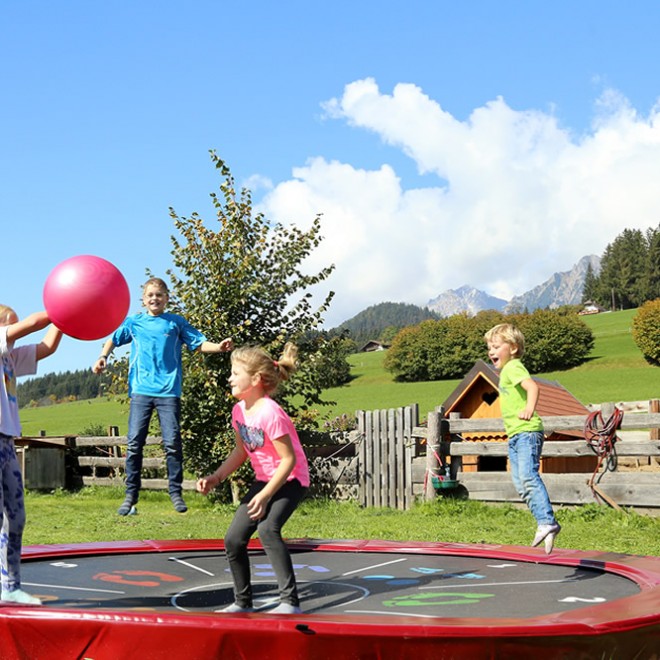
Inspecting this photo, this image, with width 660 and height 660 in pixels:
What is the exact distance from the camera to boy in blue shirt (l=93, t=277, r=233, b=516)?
600 centimetres

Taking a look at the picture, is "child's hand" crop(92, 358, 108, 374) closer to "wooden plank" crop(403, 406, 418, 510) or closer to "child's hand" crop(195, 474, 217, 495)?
"child's hand" crop(195, 474, 217, 495)

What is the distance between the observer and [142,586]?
4.31 meters

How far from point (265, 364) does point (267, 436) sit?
0.34 metres

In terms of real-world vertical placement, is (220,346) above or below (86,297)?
below

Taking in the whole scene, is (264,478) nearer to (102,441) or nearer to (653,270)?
(102,441)

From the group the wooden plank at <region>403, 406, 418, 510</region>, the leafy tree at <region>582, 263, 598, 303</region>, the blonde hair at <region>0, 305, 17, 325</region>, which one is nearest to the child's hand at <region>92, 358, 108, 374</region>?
the blonde hair at <region>0, 305, 17, 325</region>

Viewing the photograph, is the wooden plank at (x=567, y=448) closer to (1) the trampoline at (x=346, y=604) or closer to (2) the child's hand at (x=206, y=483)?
(1) the trampoline at (x=346, y=604)

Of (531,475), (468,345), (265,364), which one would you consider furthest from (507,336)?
(468,345)

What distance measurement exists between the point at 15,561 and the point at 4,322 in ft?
3.35

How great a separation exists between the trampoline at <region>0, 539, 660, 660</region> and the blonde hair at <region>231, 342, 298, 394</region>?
98 centimetres

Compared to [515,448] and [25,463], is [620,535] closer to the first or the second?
[515,448]

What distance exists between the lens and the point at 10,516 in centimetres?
358

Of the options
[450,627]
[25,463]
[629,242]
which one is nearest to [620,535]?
[450,627]

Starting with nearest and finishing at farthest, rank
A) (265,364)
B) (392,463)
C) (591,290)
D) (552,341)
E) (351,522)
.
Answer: (265,364), (351,522), (392,463), (552,341), (591,290)
